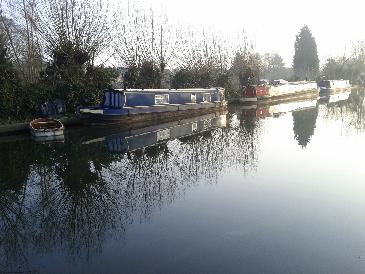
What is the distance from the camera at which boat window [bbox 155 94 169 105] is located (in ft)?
71.8

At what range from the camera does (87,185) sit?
870 cm

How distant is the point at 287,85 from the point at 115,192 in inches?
1364

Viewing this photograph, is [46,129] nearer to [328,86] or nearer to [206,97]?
[206,97]

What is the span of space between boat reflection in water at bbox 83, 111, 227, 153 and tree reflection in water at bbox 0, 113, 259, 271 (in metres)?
0.66

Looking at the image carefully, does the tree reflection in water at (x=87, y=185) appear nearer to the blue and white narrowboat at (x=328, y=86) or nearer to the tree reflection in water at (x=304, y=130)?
the tree reflection in water at (x=304, y=130)

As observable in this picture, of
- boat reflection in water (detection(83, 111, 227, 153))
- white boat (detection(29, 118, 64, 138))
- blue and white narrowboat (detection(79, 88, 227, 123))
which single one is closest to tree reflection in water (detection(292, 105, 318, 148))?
boat reflection in water (detection(83, 111, 227, 153))

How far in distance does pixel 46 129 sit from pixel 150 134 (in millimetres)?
4535

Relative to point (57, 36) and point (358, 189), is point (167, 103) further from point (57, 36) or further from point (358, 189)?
point (358, 189)

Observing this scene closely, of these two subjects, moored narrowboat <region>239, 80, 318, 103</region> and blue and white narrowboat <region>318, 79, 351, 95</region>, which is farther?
blue and white narrowboat <region>318, 79, 351, 95</region>

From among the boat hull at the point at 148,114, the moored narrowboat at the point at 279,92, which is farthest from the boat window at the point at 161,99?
the moored narrowboat at the point at 279,92

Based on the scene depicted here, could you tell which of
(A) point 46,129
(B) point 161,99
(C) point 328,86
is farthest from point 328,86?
(A) point 46,129

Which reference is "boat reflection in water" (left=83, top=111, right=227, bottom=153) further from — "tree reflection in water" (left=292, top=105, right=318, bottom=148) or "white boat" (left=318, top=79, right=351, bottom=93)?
"white boat" (left=318, top=79, right=351, bottom=93)

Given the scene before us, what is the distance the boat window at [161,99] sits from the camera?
21891 mm

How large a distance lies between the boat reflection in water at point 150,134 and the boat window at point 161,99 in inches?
64.1
